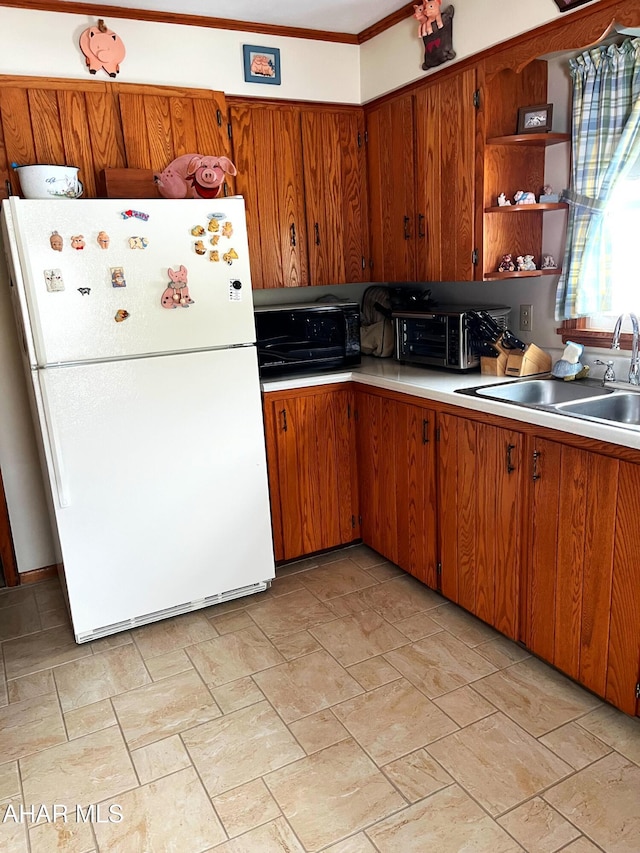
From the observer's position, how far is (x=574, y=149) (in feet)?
8.05

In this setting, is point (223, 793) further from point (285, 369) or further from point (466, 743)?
point (285, 369)

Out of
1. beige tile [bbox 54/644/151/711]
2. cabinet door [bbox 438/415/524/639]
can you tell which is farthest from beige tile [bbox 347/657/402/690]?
beige tile [bbox 54/644/151/711]

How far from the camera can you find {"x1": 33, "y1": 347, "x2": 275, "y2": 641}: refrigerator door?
2.39 meters

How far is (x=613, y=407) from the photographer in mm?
2252

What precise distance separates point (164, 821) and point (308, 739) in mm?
476

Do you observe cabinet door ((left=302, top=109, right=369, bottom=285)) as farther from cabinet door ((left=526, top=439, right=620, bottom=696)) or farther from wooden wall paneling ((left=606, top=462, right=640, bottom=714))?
wooden wall paneling ((left=606, top=462, right=640, bottom=714))

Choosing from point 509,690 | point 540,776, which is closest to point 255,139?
point 509,690

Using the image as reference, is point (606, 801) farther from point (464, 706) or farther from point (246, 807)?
point (246, 807)

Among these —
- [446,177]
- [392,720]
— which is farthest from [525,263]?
[392,720]

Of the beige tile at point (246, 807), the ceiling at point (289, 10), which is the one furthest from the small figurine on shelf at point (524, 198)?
the beige tile at point (246, 807)

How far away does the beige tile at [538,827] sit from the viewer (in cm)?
158

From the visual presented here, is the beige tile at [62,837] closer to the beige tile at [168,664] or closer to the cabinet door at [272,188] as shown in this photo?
the beige tile at [168,664]

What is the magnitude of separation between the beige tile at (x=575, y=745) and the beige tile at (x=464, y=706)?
200mm

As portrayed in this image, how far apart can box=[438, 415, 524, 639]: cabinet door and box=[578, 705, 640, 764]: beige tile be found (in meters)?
0.39
